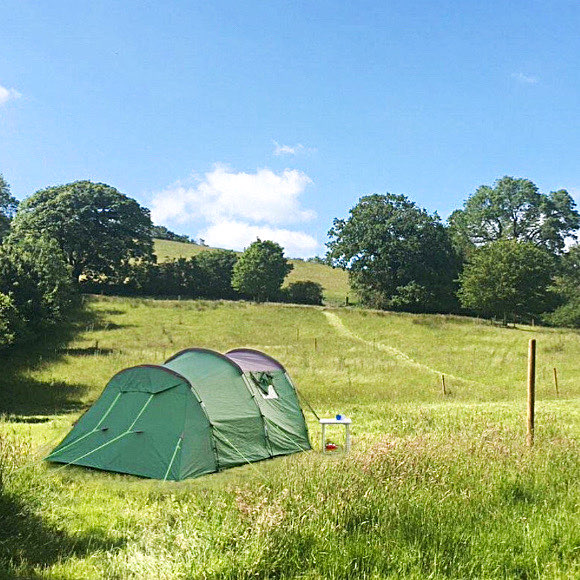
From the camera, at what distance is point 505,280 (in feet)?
180

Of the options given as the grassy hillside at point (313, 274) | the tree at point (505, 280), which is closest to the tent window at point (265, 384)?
Result: the tree at point (505, 280)

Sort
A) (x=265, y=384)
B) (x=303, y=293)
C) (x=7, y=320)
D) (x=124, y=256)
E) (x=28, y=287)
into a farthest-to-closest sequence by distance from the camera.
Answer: (x=303, y=293)
(x=124, y=256)
(x=28, y=287)
(x=7, y=320)
(x=265, y=384)

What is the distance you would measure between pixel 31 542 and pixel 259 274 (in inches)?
2504

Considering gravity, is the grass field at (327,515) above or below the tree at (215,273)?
below

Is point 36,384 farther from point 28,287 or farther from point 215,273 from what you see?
point 215,273

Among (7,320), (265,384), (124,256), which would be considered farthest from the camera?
(124,256)

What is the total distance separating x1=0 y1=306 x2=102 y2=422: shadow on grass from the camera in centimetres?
2366

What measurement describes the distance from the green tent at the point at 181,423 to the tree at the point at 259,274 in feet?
183

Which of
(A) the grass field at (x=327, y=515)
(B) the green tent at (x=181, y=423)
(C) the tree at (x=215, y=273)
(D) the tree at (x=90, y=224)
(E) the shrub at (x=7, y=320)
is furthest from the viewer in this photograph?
(C) the tree at (x=215, y=273)

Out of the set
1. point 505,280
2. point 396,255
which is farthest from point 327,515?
point 396,255

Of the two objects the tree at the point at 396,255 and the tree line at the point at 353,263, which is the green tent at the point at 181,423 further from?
the tree at the point at 396,255

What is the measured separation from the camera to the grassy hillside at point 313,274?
7788 cm

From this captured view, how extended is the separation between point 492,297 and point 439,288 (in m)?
10.3

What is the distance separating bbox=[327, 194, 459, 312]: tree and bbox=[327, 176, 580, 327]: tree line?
0.11m
